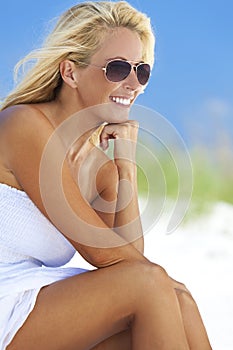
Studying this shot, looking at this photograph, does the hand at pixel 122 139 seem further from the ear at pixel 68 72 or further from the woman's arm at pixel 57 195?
the woman's arm at pixel 57 195

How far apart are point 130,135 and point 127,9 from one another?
0.51 m

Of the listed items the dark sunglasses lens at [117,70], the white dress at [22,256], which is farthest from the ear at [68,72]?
the white dress at [22,256]

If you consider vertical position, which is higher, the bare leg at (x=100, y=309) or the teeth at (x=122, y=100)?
the teeth at (x=122, y=100)

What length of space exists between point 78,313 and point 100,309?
7cm

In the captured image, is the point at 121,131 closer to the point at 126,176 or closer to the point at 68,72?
the point at 126,176

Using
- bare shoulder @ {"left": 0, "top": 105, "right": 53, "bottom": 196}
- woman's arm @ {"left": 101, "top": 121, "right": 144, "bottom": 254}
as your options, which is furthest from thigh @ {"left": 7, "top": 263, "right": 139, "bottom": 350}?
woman's arm @ {"left": 101, "top": 121, "right": 144, "bottom": 254}

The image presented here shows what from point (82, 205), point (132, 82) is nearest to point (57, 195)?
point (82, 205)

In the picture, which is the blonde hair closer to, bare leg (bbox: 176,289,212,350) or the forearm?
the forearm

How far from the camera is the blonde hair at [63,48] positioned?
274cm

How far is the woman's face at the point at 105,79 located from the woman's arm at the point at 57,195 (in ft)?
1.45

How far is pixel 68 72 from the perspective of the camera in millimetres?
2766

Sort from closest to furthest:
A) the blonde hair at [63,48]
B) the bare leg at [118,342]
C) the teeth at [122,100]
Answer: the bare leg at [118,342]
the blonde hair at [63,48]
the teeth at [122,100]

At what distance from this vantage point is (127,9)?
2.90 meters

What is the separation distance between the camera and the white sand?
14.2 feet
